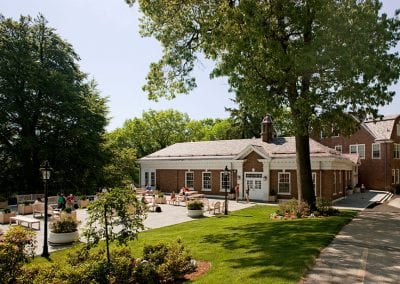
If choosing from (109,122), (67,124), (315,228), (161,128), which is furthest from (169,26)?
(161,128)

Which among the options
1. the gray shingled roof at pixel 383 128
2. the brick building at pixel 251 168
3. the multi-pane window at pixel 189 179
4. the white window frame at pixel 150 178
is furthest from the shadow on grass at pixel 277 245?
the gray shingled roof at pixel 383 128

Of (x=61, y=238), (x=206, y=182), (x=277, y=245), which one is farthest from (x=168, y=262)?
(x=206, y=182)

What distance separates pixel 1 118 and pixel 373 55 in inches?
1277

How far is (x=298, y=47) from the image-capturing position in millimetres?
16609

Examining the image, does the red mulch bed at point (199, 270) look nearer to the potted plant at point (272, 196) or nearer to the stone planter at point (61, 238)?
the stone planter at point (61, 238)

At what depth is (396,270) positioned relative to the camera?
29.6ft

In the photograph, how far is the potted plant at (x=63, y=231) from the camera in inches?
593

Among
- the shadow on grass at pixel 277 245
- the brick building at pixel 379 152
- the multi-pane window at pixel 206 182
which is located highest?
the brick building at pixel 379 152

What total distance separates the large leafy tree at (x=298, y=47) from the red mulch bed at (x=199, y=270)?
890 centimetres

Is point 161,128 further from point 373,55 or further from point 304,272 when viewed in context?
point 304,272

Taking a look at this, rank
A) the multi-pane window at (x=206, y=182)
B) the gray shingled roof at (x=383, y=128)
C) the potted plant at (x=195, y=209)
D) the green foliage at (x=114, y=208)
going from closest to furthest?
the green foliage at (x=114, y=208), the potted plant at (x=195, y=209), the multi-pane window at (x=206, y=182), the gray shingled roof at (x=383, y=128)

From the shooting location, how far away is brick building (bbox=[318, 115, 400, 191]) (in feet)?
135

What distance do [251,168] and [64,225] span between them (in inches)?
806

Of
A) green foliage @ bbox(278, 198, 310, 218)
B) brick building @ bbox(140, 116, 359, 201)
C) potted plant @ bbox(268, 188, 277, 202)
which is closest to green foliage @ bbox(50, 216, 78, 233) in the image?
green foliage @ bbox(278, 198, 310, 218)
